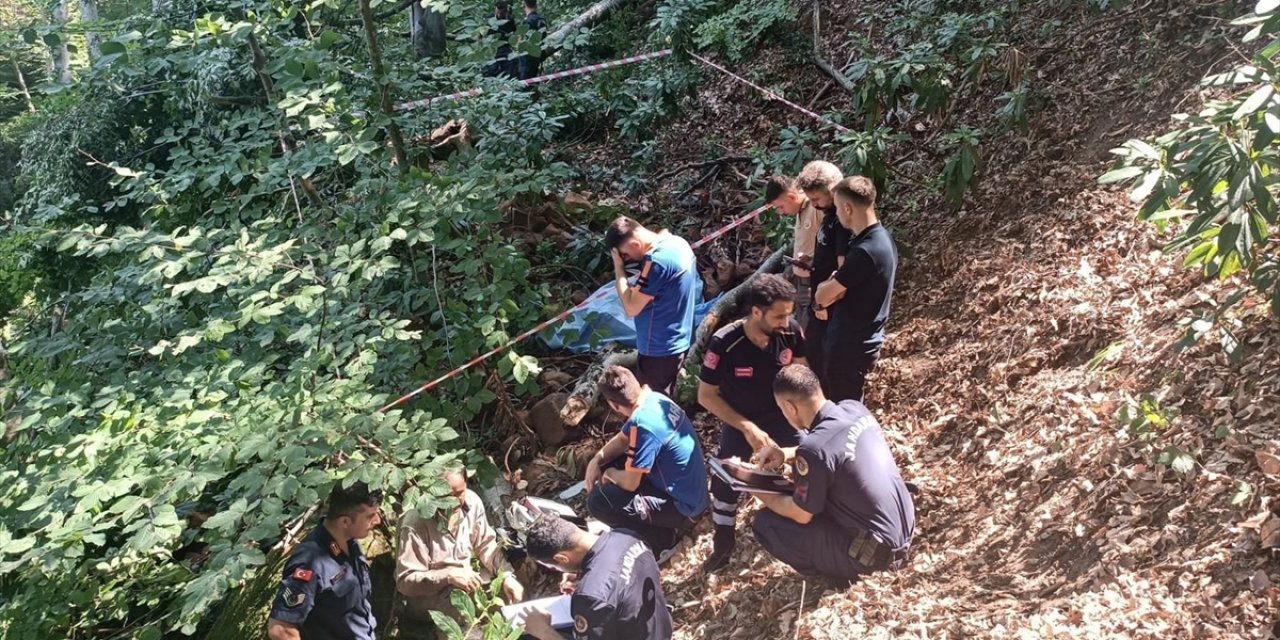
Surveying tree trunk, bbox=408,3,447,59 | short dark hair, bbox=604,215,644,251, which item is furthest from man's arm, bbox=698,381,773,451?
tree trunk, bbox=408,3,447,59

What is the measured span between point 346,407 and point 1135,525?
3.13 meters

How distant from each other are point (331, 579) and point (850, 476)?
2254mm

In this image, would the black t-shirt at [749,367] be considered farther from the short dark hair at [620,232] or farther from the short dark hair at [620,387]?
the short dark hair at [620,232]

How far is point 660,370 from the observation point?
4789 millimetres

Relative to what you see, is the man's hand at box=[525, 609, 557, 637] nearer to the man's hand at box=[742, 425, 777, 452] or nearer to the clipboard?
the clipboard

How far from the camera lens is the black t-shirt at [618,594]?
3318 millimetres

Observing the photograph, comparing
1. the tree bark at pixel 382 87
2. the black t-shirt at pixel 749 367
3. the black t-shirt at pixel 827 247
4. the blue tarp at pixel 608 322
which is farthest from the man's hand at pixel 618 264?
the tree bark at pixel 382 87

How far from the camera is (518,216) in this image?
6.89 meters

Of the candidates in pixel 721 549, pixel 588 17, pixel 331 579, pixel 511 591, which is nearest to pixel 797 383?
pixel 721 549

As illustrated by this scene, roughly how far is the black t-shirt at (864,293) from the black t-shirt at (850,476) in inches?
26.7

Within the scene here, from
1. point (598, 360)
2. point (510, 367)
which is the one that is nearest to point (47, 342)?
point (510, 367)

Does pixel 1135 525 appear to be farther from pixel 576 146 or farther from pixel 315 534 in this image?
pixel 576 146

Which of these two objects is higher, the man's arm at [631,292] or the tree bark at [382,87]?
the tree bark at [382,87]

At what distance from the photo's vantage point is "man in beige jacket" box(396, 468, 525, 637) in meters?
4.20
